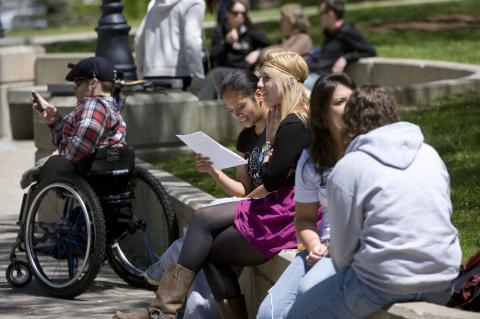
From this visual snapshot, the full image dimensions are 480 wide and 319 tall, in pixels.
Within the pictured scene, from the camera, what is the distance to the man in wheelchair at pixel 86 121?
8148 millimetres

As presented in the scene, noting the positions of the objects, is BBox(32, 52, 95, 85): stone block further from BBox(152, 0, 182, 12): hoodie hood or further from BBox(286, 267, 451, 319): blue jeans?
BBox(286, 267, 451, 319): blue jeans

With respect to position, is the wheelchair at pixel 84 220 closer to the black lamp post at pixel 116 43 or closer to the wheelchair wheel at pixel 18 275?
the wheelchair wheel at pixel 18 275

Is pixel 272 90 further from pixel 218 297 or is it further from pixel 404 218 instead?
pixel 404 218

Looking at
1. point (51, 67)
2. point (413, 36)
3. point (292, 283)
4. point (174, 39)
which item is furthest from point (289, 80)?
point (413, 36)

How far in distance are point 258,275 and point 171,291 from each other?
1.70ft

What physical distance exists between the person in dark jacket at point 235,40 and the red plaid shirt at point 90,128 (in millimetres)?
5425

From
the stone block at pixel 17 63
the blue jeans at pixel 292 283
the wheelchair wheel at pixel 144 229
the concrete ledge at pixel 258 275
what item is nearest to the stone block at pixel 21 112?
the stone block at pixel 17 63

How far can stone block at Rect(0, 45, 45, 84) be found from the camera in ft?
54.3

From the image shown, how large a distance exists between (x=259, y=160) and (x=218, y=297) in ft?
2.63

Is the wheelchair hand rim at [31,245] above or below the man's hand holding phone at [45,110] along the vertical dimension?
below

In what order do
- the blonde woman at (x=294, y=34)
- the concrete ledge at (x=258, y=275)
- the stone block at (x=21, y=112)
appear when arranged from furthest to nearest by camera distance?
the stone block at (x=21, y=112) → the blonde woman at (x=294, y=34) → the concrete ledge at (x=258, y=275)

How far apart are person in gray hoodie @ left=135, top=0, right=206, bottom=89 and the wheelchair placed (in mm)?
3701

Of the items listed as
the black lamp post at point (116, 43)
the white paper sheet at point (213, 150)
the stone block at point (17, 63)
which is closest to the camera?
the white paper sheet at point (213, 150)

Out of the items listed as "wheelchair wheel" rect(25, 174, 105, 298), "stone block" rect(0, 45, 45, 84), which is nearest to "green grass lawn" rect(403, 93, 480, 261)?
"wheelchair wheel" rect(25, 174, 105, 298)
